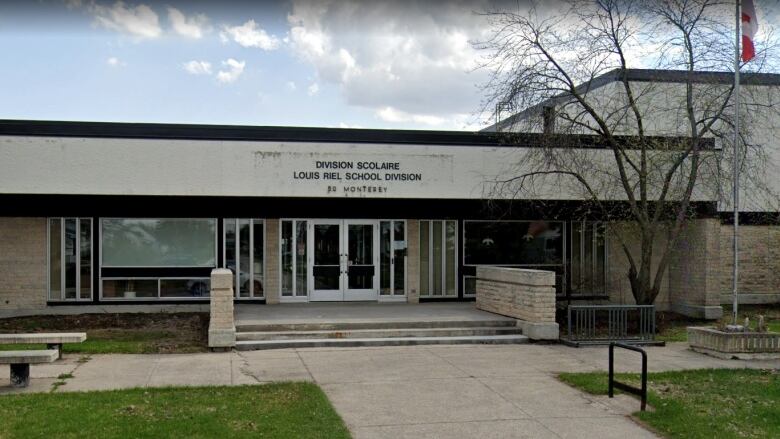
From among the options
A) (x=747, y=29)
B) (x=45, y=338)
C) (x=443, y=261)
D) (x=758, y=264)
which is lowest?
(x=45, y=338)

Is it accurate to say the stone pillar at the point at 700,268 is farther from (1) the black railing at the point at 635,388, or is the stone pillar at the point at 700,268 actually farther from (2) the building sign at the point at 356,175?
(1) the black railing at the point at 635,388

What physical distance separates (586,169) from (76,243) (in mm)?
12962

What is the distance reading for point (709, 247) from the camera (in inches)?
757

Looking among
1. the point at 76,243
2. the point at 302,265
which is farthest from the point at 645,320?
the point at 76,243

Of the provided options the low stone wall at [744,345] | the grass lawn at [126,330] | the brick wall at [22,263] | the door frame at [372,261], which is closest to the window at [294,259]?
the door frame at [372,261]

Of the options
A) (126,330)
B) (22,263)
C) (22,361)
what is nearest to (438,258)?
(126,330)

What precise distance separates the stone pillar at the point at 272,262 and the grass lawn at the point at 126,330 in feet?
7.13

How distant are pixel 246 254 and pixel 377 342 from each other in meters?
6.46

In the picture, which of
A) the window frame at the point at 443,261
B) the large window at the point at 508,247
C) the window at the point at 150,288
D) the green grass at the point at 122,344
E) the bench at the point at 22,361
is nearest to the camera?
the bench at the point at 22,361

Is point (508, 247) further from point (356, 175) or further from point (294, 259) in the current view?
A: point (294, 259)

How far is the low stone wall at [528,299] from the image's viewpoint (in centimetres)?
1488

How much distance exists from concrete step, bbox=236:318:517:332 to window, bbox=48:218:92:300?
232 inches

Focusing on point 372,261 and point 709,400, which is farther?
point 372,261

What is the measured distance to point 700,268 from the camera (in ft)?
63.4
